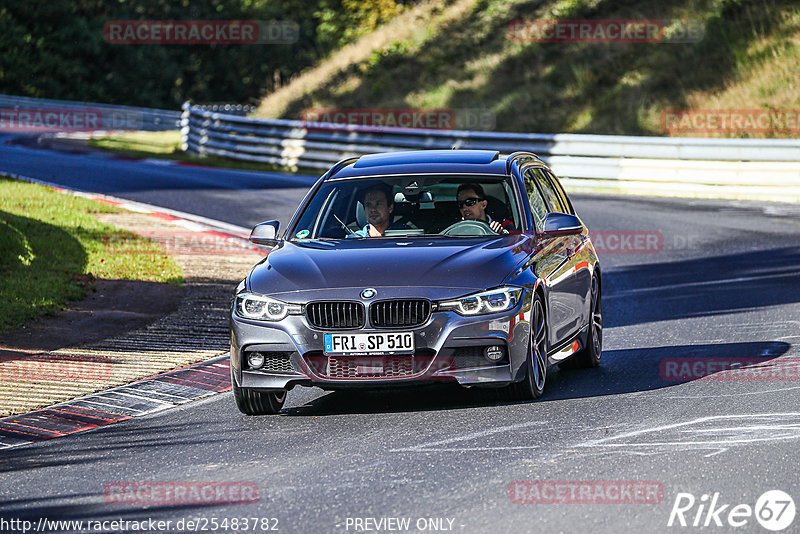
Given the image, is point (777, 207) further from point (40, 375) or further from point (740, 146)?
point (40, 375)

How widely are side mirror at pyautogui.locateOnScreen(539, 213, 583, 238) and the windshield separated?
0.23m

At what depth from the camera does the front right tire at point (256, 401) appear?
8867 millimetres

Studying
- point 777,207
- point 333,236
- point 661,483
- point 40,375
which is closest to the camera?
point 661,483

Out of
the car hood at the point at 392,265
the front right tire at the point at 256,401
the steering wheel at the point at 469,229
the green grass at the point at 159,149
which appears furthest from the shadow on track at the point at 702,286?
the green grass at the point at 159,149

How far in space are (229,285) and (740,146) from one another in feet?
45.9

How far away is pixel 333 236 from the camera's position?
382 inches

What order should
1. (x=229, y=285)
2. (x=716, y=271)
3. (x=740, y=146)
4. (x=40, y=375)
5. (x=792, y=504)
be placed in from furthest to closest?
(x=740, y=146), (x=716, y=271), (x=229, y=285), (x=40, y=375), (x=792, y=504)

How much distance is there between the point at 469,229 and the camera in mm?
9531

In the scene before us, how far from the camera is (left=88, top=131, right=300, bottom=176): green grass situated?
113 feet

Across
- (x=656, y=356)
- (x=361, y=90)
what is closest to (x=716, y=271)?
(x=656, y=356)

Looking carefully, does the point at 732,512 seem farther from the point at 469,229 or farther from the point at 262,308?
the point at 469,229

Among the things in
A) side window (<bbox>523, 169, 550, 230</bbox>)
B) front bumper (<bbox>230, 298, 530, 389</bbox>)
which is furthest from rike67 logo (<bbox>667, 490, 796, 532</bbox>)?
side window (<bbox>523, 169, 550, 230</bbox>)

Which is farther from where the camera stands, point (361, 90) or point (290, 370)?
point (361, 90)

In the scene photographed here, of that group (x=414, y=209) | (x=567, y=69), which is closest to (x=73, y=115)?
(x=567, y=69)
